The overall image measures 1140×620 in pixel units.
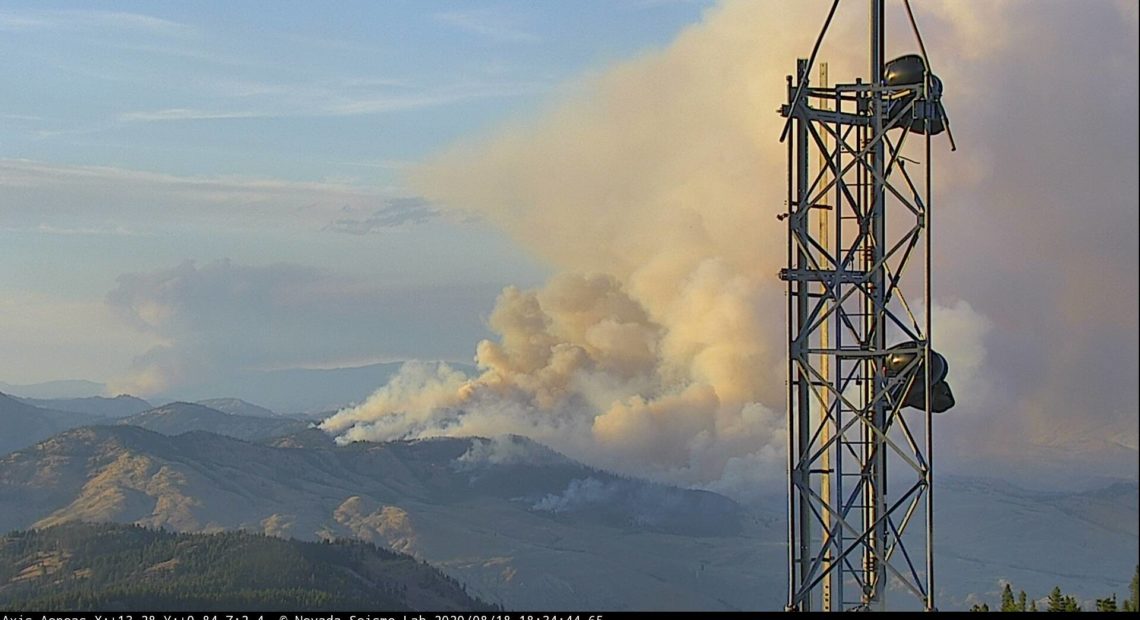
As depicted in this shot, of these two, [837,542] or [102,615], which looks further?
[837,542]

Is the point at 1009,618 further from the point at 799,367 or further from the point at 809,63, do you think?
the point at 809,63

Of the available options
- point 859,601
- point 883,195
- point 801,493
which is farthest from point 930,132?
point 859,601

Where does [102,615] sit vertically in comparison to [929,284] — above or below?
below

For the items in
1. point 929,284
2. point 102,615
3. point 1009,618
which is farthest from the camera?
point 929,284

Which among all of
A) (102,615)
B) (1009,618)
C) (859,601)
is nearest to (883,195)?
(859,601)

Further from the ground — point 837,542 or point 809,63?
point 809,63

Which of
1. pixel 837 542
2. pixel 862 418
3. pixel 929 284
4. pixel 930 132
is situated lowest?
pixel 837 542

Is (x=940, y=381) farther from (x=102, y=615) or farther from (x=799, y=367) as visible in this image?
(x=102, y=615)

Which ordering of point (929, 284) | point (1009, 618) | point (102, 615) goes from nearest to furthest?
point (1009, 618)
point (102, 615)
point (929, 284)

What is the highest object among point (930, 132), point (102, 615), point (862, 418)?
point (930, 132)
